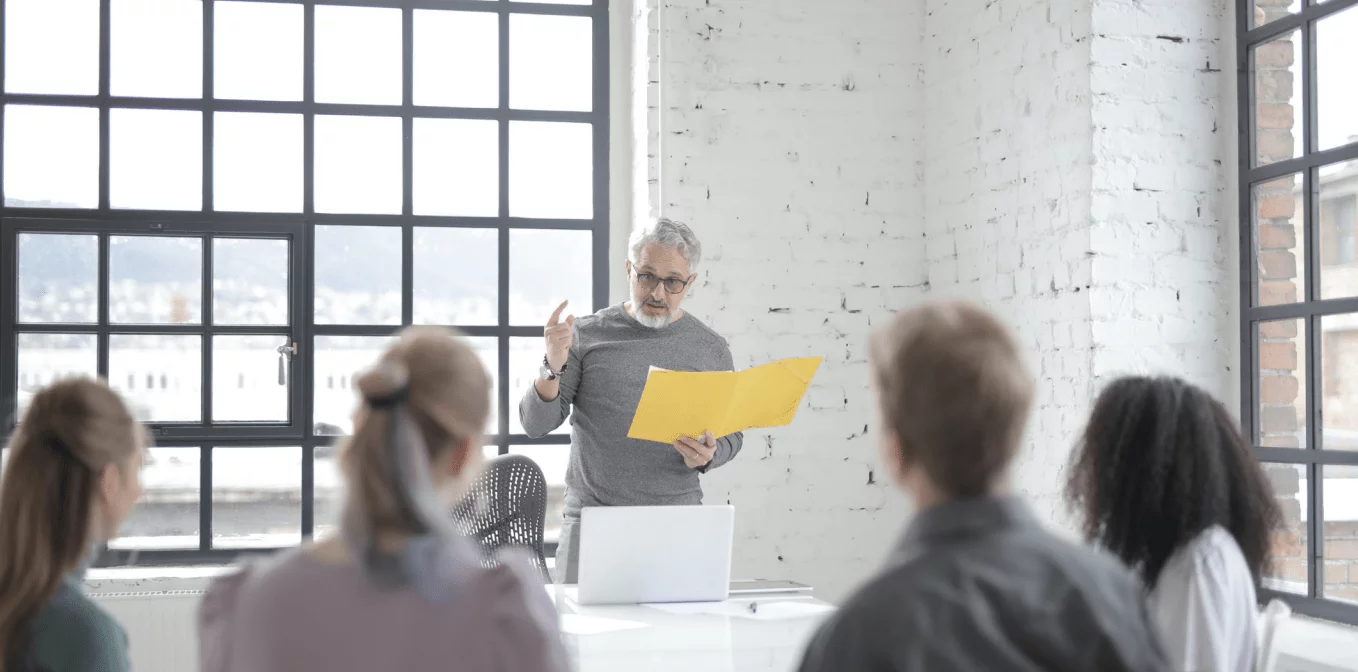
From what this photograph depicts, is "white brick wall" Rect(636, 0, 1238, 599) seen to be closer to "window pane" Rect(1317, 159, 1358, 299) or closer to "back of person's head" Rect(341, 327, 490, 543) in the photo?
"window pane" Rect(1317, 159, 1358, 299)

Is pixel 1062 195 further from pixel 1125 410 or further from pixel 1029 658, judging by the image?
pixel 1029 658

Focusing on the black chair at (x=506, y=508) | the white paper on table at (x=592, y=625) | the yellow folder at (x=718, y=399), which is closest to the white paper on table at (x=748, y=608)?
the white paper on table at (x=592, y=625)

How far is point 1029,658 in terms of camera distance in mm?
1011

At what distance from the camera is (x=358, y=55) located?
414 cm

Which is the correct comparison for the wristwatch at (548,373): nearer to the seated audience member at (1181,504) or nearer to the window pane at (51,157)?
the seated audience member at (1181,504)

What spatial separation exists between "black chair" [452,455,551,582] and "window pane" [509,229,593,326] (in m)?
1.18

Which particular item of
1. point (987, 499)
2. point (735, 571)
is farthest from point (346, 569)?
point (735, 571)

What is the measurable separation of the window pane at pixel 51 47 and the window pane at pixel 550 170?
1412 mm

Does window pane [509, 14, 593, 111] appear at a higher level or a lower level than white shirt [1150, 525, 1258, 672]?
higher

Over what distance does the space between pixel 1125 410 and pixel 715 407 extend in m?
1.17

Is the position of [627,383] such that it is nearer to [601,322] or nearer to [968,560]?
[601,322]

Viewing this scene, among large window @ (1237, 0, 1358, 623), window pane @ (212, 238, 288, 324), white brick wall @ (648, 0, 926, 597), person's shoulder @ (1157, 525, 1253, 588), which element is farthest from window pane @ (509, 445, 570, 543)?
person's shoulder @ (1157, 525, 1253, 588)

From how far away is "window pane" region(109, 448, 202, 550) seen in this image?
3.95 metres

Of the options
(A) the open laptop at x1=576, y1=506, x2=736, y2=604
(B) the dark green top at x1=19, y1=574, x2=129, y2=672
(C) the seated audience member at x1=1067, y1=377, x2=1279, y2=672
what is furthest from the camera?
(A) the open laptop at x1=576, y1=506, x2=736, y2=604
